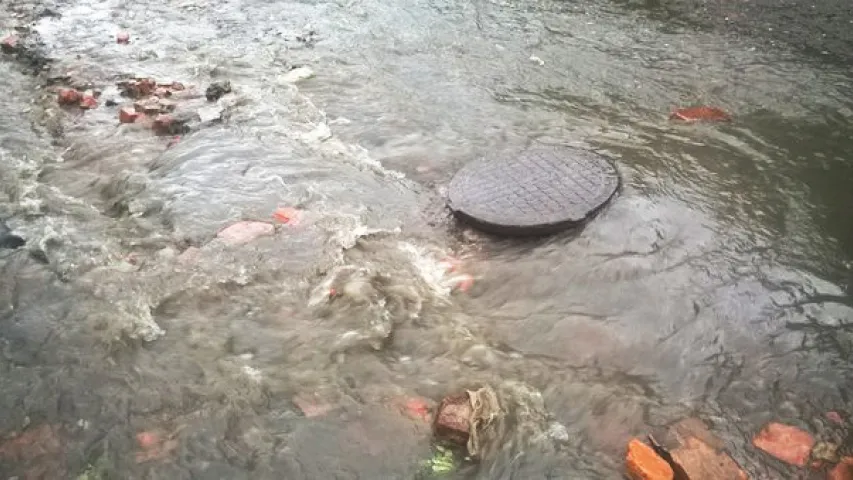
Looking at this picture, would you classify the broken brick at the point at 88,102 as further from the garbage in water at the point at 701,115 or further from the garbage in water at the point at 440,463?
the garbage in water at the point at 701,115

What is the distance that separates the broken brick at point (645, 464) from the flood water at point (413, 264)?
74 millimetres

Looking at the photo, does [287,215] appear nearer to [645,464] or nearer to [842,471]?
[645,464]

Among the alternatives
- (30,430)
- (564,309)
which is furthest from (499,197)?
(30,430)

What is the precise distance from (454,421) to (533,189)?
1.77 meters

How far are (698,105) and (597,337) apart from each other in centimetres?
258

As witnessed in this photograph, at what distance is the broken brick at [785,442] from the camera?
8.49ft

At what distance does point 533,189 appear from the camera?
401 cm

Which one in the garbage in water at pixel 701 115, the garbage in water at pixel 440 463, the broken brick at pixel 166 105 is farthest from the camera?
the broken brick at pixel 166 105

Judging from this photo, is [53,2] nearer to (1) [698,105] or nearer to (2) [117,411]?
(2) [117,411]

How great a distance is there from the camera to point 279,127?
5.03 meters

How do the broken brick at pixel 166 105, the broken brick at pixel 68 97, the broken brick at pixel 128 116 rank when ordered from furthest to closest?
the broken brick at pixel 68 97
the broken brick at pixel 166 105
the broken brick at pixel 128 116

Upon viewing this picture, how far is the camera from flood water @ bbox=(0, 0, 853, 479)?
9.13 feet

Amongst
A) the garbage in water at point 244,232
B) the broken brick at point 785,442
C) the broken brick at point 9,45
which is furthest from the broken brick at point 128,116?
the broken brick at point 785,442

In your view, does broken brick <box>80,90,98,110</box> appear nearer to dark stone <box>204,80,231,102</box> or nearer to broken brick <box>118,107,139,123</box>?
broken brick <box>118,107,139,123</box>
